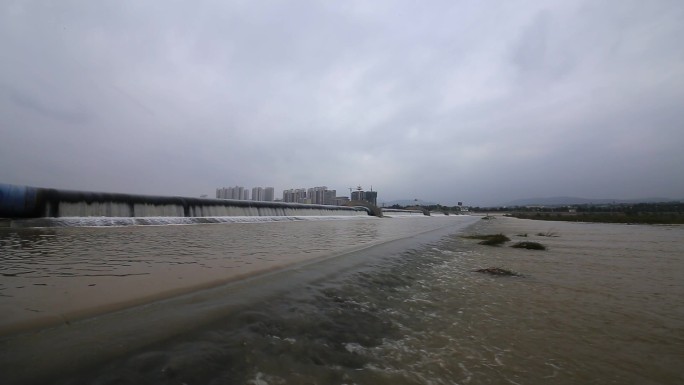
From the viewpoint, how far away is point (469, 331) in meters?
2.57

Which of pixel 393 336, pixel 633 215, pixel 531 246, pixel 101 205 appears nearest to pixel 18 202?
pixel 101 205

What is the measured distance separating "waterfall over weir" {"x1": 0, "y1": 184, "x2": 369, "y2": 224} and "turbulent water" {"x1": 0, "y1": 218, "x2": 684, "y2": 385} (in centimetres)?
1148

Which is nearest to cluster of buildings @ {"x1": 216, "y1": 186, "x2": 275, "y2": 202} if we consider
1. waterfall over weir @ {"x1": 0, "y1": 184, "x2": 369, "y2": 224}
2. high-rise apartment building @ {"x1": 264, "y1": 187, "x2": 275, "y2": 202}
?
high-rise apartment building @ {"x1": 264, "y1": 187, "x2": 275, "y2": 202}

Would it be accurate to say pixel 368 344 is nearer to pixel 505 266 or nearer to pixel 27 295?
pixel 27 295

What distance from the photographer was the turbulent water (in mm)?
1763

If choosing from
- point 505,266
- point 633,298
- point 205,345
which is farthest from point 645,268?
point 205,345

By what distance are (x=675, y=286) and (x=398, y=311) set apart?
418 centimetres

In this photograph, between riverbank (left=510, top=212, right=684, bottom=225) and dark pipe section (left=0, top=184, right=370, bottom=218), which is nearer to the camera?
dark pipe section (left=0, top=184, right=370, bottom=218)

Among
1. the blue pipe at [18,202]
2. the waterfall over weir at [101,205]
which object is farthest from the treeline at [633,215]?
the blue pipe at [18,202]

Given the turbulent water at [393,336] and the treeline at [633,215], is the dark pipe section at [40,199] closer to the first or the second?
the turbulent water at [393,336]

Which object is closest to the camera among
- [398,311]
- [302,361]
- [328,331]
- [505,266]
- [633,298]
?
[302,361]

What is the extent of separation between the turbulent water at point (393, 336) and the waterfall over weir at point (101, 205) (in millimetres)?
11479

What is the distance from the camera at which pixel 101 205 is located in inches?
550

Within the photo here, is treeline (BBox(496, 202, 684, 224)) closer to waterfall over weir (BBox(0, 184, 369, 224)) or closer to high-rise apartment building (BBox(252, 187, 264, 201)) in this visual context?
waterfall over weir (BBox(0, 184, 369, 224))
